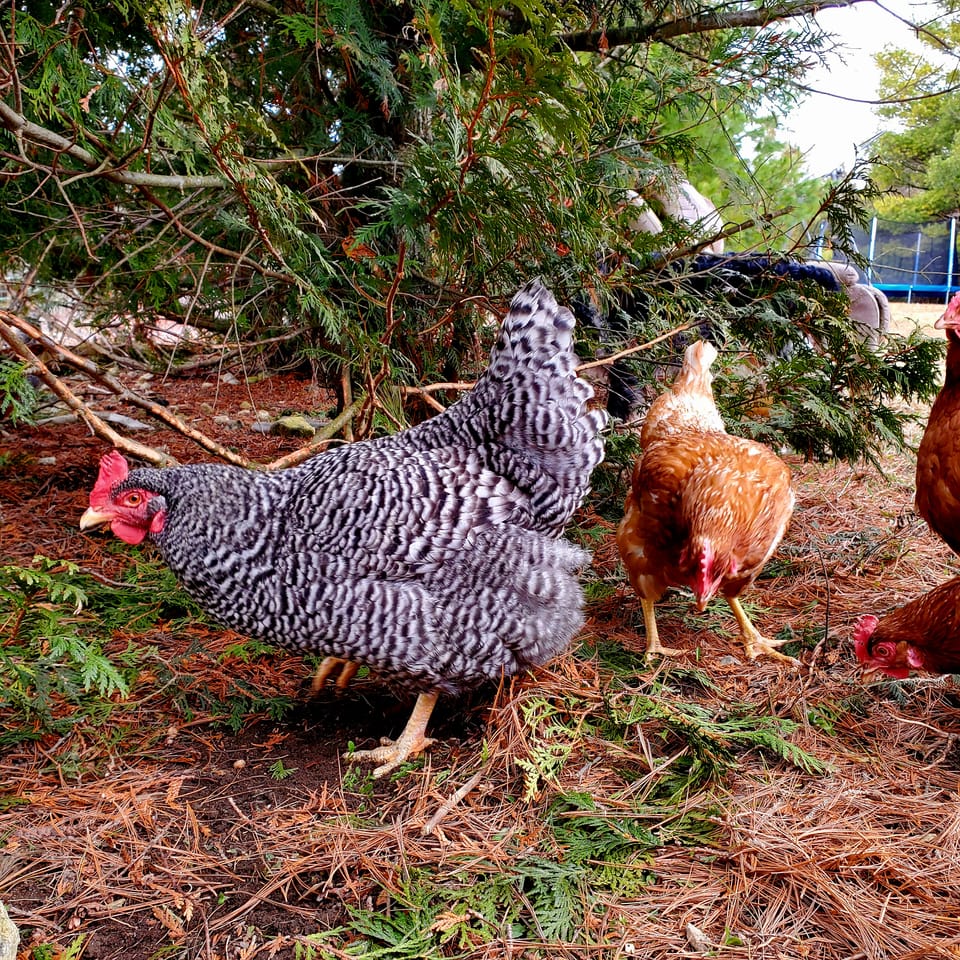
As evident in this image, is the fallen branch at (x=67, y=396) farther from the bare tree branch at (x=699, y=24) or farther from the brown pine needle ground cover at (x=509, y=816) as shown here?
the bare tree branch at (x=699, y=24)

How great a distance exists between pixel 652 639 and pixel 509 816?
1351 millimetres

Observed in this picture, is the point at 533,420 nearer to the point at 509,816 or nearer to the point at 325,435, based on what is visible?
the point at 509,816

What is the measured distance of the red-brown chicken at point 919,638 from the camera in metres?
2.68

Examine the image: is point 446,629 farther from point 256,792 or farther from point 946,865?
point 946,865

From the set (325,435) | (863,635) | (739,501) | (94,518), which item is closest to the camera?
(94,518)

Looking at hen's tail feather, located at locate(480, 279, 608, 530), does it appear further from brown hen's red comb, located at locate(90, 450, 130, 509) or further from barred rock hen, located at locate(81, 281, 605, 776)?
brown hen's red comb, located at locate(90, 450, 130, 509)

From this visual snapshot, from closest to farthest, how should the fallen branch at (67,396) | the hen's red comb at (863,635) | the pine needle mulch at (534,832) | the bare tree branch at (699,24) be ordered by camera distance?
the pine needle mulch at (534,832), the fallen branch at (67,396), the hen's red comb at (863,635), the bare tree branch at (699,24)

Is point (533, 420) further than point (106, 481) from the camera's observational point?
Yes

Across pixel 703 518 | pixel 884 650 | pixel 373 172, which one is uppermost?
pixel 373 172

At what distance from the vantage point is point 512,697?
2.77 metres

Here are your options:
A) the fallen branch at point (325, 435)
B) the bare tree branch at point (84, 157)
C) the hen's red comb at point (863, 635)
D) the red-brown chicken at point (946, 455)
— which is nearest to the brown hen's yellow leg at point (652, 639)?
the hen's red comb at point (863, 635)

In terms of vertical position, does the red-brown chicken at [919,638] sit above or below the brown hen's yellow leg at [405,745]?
above

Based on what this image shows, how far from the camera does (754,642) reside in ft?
11.0

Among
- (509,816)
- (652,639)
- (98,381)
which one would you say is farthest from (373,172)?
(509,816)
